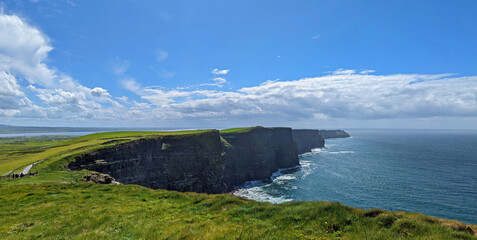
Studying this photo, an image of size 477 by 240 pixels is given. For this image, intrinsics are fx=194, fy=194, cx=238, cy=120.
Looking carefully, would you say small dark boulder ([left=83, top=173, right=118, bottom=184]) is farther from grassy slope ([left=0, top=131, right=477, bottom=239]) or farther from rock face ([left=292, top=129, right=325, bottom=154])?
rock face ([left=292, top=129, right=325, bottom=154])

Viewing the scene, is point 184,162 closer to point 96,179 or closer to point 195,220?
point 96,179

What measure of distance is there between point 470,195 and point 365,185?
82.8 feet

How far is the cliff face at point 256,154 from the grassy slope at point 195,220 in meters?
64.8

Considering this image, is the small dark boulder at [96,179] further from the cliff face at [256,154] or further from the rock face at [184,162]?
the cliff face at [256,154]

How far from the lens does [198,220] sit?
12.5 m

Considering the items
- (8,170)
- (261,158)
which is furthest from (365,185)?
(8,170)

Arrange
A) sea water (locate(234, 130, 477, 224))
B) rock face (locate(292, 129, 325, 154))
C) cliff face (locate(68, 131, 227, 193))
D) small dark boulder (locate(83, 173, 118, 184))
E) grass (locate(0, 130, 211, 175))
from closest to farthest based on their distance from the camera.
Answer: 1. small dark boulder (locate(83, 173, 118, 184))
2. grass (locate(0, 130, 211, 175))
3. cliff face (locate(68, 131, 227, 193))
4. sea water (locate(234, 130, 477, 224))
5. rock face (locate(292, 129, 325, 154))

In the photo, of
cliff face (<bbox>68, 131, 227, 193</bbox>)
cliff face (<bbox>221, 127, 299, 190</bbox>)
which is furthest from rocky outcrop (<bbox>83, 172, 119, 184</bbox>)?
cliff face (<bbox>221, 127, 299, 190</bbox>)

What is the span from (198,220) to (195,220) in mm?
200

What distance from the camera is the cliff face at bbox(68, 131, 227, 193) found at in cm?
4348

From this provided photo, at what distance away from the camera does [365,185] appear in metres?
69.2

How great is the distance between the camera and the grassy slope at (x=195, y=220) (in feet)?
31.8

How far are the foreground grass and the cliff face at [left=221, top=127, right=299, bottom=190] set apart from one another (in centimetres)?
6504

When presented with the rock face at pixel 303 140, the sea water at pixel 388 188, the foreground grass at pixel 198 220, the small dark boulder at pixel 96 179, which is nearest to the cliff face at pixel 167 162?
the small dark boulder at pixel 96 179
